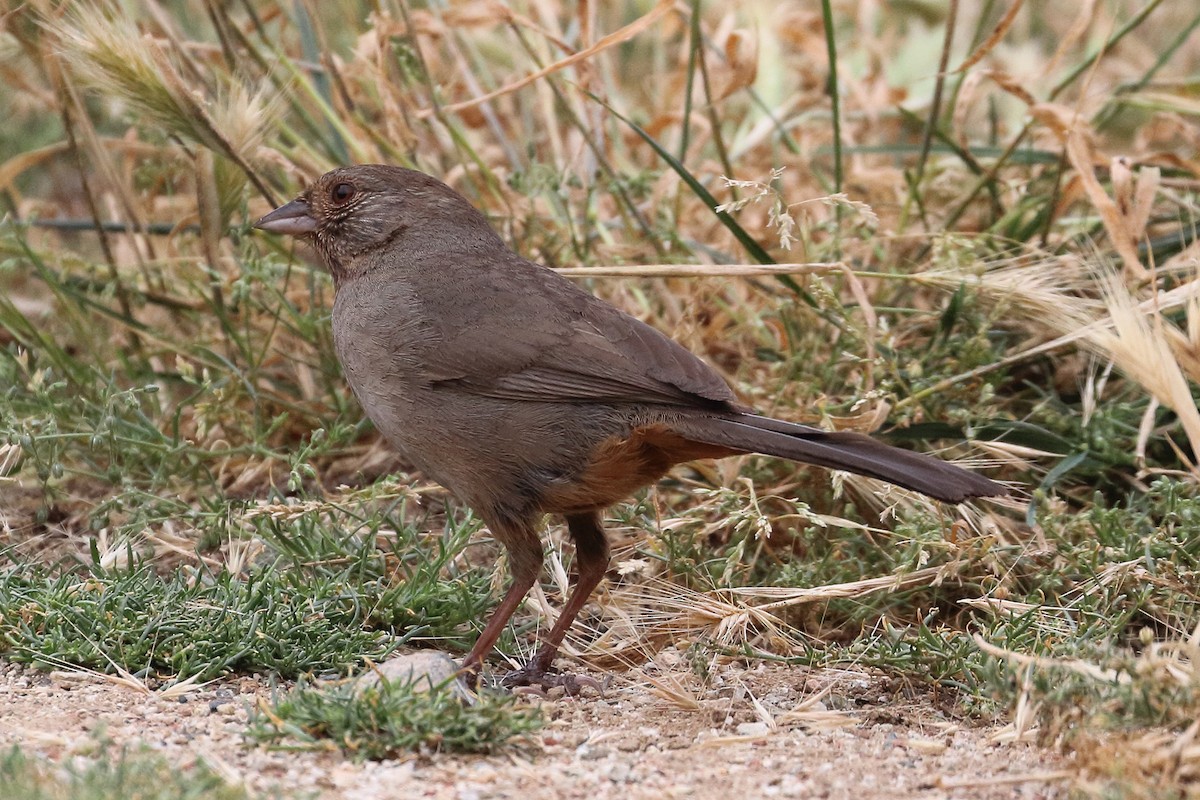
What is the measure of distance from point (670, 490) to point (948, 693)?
4.38ft

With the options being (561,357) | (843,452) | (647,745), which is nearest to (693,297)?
(561,357)

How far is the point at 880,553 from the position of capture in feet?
13.8

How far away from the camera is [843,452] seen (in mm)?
3367

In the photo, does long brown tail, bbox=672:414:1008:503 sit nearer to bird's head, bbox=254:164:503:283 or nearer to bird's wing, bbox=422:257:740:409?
bird's wing, bbox=422:257:740:409

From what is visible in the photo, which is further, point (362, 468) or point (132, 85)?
point (362, 468)

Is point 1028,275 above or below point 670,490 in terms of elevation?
above

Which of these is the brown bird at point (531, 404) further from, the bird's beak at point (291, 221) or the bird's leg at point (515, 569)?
the bird's beak at point (291, 221)

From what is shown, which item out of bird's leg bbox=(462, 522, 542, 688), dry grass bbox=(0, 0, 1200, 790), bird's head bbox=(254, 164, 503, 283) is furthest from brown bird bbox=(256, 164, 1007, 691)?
dry grass bbox=(0, 0, 1200, 790)

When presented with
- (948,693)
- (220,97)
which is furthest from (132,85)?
(948,693)

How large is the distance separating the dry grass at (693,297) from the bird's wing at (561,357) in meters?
0.40

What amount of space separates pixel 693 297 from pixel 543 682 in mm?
1491

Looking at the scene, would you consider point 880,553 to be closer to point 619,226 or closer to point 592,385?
point 592,385

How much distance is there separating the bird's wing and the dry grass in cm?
40

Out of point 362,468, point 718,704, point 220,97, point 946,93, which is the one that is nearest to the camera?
point 718,704
